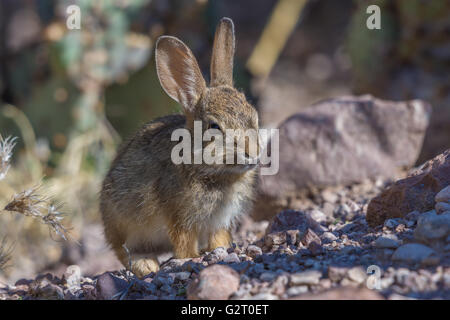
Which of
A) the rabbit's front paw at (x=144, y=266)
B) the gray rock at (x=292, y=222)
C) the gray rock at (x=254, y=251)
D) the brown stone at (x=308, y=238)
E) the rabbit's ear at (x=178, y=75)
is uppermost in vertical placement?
the rabbit's ear at (x=178, y=75)

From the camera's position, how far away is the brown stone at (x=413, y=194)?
159 inches

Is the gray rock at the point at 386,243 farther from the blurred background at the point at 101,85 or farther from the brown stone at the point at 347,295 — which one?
the blurred background at the point at 101,85

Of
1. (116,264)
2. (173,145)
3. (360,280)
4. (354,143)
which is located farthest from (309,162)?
(360,280)

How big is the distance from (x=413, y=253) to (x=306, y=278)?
62 cm

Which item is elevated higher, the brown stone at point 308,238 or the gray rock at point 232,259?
the brown stone at point 308,238

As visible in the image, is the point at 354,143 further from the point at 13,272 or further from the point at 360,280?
the point at 13,272

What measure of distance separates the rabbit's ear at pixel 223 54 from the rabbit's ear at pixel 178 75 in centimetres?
27

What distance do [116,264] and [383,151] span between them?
A: 3.18m

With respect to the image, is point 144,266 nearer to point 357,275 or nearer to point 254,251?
point 254,251

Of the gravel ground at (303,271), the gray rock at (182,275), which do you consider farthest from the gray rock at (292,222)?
the gray rock at (182,275)

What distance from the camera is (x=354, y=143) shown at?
610cm

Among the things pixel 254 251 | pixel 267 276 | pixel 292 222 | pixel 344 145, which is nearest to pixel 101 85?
pixel 344 145

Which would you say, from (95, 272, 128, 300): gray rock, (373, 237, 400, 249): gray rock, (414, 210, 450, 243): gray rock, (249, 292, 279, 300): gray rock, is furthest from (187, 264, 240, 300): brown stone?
(414, 210, 450, 243): gray rock

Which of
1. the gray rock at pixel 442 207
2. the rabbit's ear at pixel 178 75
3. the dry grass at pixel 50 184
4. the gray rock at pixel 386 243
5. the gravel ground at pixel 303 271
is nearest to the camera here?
the gravel ground at pixel 303 271
